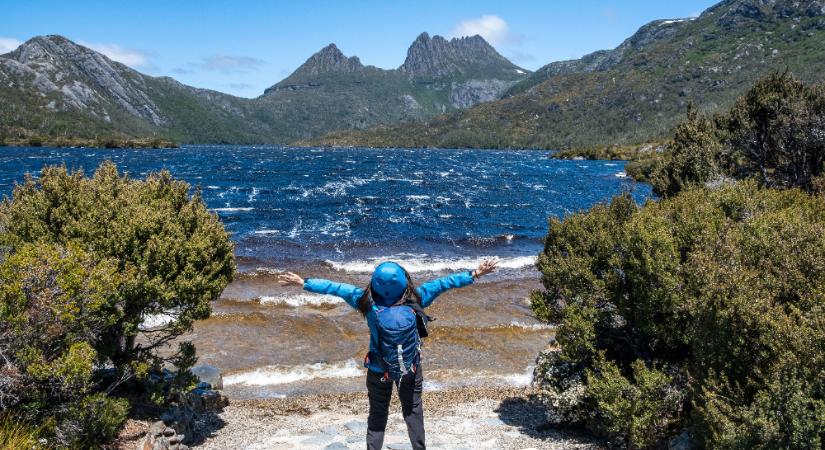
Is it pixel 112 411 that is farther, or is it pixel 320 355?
pixel 320 355

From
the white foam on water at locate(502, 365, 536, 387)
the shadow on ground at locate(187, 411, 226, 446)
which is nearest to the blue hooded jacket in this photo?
the shadow on ground at locate(187, 411, 226, 446)

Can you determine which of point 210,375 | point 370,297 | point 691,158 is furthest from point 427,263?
point 370,297

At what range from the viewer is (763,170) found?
31328mm

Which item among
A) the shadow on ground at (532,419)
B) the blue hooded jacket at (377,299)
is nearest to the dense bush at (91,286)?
the blue hooded jacket at (377,299)

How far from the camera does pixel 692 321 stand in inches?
434

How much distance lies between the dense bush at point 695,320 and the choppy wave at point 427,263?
20171 mm

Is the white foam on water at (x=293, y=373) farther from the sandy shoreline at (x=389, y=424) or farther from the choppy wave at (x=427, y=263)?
the choppy wave at (x=427, y=263)

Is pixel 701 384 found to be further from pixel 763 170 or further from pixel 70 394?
pixel 763 170

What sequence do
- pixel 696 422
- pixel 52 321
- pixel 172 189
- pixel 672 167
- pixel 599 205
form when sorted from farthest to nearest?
pixel 672 167
pixel 599 205
pixel 172 189
pixel 696 422
pixel 52 321

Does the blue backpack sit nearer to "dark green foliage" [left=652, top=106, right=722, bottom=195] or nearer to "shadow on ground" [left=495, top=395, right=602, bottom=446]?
"shadow on ground" [left=495, top=395, right=602, bottom=446]

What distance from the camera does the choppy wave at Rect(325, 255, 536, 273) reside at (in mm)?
36719

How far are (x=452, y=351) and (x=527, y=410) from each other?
6145mm

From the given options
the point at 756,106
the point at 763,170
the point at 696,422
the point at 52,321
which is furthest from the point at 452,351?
the point at 756,106

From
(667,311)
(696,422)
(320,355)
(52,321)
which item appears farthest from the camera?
(320,355)
